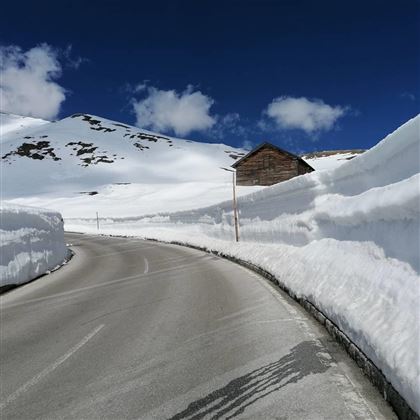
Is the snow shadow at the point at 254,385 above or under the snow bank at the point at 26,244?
under

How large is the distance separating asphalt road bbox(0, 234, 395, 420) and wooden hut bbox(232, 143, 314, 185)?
48189 millimetres

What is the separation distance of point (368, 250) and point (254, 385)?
2.95 m

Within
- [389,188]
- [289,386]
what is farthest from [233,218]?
[289,386]

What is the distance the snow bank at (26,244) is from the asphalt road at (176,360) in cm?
257

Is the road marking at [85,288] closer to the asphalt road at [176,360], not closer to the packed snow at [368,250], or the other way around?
the asphalt road at [176,360]

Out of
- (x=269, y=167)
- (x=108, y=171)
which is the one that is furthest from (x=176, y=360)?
(x=108, y=171)

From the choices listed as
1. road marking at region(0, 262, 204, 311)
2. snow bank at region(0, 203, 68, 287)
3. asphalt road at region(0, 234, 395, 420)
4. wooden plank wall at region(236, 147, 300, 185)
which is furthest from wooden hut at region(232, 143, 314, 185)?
asphalt road at region(0, 234, 395, 420)

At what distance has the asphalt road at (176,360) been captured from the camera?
15.3 feet

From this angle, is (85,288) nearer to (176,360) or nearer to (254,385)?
(176,360)

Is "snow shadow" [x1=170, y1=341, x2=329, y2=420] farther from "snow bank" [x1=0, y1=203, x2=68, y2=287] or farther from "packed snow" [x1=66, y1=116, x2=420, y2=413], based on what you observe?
"snow bank" [x1=0, y1=203, x2=68, y2=287]

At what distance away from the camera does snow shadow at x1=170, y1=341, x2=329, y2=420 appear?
178 inches

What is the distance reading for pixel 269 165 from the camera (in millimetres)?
58969

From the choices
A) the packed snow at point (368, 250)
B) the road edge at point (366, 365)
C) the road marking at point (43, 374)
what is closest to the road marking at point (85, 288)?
the packed snow at point (368, 250)

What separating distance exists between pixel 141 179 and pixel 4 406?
127m
